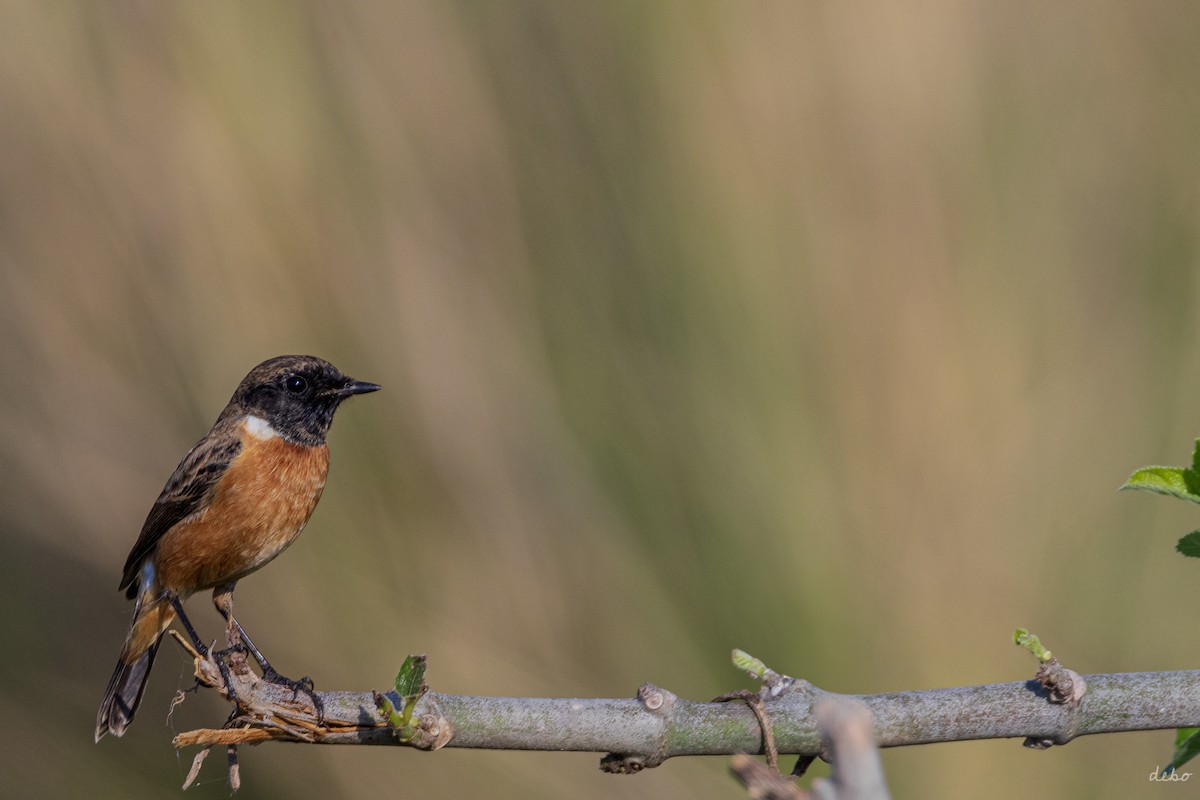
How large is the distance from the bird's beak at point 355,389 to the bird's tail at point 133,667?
55cm

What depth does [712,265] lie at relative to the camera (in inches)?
127

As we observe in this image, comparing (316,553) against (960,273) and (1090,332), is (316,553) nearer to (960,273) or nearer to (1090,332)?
(960,273)

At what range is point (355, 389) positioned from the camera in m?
2.40

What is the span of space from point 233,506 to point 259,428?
0.23 meters

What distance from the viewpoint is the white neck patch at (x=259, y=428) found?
239cm

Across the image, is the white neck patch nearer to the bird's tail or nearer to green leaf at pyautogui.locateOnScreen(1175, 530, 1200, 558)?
the bird's tail

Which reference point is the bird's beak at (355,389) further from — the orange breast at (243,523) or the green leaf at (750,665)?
the green leaf at (750,665)

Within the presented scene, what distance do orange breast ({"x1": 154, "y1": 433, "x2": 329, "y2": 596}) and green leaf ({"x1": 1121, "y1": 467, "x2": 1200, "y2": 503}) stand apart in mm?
1484

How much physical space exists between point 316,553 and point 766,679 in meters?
1.76

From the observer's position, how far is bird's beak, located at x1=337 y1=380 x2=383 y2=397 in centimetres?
237


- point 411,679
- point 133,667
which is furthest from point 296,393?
point 411,679

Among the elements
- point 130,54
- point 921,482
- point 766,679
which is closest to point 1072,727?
point 766,679

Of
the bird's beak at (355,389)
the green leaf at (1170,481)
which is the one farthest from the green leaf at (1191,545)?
the bird's beak at (355,389)

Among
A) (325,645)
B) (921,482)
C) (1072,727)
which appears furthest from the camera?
(921,482)
